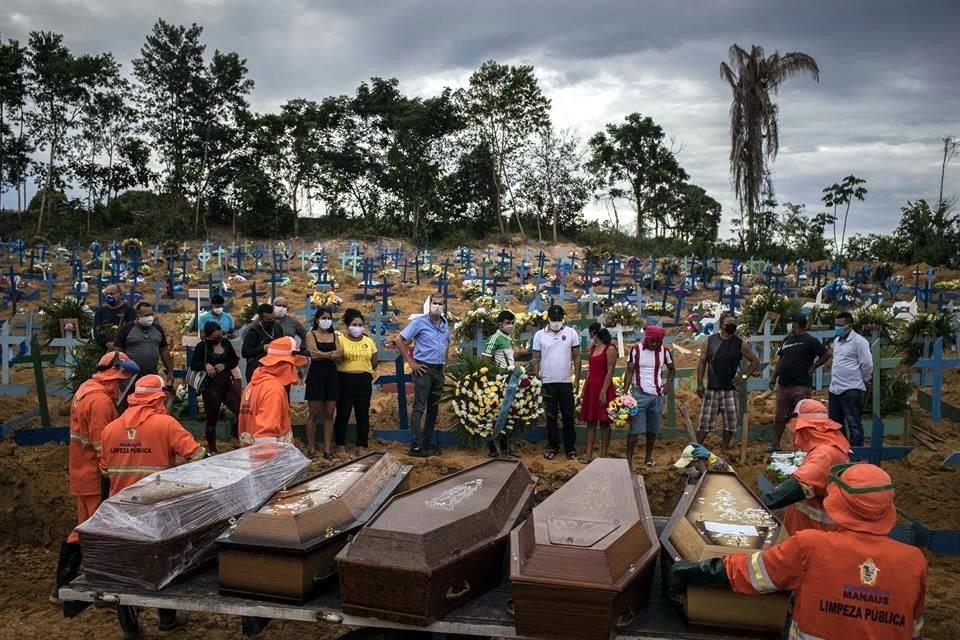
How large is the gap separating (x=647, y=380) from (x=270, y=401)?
3451 mm

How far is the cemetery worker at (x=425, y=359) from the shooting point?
751 cm

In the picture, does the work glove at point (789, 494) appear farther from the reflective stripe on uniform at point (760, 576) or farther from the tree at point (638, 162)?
the tree at point (638, 162)

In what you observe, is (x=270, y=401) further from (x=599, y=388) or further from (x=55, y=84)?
(x=55, y=84)

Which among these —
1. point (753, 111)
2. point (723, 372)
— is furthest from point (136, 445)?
point (753, 111)

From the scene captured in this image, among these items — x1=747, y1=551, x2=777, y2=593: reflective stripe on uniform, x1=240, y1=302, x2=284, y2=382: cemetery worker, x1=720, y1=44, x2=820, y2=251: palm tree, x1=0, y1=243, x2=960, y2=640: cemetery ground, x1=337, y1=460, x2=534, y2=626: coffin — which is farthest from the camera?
x1=720, y1=44, x2=820, y2=251: palm tree

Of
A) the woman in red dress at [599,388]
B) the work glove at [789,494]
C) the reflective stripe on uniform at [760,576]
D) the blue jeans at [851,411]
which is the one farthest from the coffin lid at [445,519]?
the blue jeans at [851,411]

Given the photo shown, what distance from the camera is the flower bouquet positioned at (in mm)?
7117

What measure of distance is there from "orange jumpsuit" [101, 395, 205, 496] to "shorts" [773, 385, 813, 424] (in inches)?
224

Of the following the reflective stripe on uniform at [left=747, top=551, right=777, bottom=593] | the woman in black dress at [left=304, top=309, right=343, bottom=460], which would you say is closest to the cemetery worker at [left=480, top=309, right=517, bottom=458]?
the woman in black dress at [left=304, top=309, right=343, bottom=460]

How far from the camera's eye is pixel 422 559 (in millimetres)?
3271

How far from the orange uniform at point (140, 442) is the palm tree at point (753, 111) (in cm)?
2785

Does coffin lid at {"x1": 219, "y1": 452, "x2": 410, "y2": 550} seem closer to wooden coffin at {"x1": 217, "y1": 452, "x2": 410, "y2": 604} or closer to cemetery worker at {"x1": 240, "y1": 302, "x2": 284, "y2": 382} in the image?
wooden coffin at {"x1": 217, "y1": 452, "x2": 410, "y2": 604}

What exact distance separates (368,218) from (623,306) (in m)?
21.7

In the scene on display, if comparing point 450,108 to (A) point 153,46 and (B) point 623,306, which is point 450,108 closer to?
(A) point 153,46
